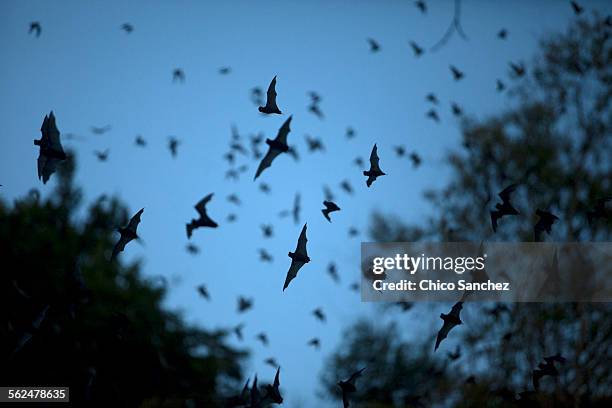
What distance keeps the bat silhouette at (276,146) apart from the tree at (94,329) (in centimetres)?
970

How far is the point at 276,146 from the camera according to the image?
5934 millimetres

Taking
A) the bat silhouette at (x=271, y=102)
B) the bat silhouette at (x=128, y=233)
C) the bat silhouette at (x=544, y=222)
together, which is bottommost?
the bat silhouette at (x=128, y=233)

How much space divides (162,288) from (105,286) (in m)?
4.46

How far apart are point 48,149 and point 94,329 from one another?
1786cm

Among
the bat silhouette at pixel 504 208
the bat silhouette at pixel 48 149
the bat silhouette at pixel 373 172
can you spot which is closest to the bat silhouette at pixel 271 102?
the bat silhouette at pixel 373 172

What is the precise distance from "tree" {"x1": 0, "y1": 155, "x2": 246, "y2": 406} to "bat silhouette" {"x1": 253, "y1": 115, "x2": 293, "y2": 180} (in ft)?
31.8

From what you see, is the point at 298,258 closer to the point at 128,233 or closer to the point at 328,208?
the point at 328,208

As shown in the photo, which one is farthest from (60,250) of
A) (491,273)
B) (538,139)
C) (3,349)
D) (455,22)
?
(455,22)

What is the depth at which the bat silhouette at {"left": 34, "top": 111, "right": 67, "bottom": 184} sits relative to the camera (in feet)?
18.0

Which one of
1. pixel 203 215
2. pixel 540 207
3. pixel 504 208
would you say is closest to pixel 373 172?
pixel 504 208

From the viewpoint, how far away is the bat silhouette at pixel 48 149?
5.48 metres

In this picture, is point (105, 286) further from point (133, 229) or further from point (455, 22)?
point (455, 22)

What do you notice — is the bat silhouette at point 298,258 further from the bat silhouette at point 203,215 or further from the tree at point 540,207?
the tree at point 540,207

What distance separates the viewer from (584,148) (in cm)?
1586
